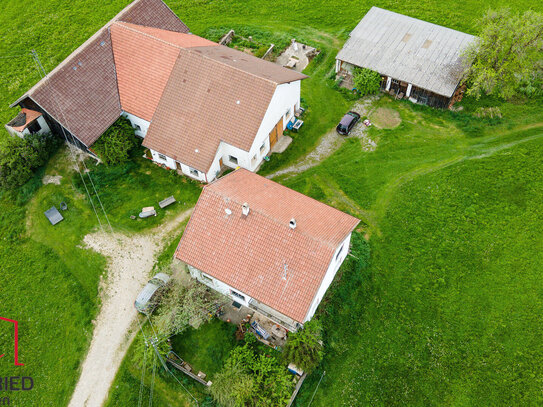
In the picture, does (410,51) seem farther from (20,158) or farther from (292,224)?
(20,158)

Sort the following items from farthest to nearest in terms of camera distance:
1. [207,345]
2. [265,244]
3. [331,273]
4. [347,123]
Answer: [347,123]
[331,273]
[207,345]
[265,244]

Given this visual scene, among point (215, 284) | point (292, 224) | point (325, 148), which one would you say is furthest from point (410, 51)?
point (215, 284)

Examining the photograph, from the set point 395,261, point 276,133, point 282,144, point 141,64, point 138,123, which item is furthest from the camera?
point 282,144

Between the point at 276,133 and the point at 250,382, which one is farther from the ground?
the point at 276,133

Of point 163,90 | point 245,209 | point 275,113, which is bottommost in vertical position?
point 275,113

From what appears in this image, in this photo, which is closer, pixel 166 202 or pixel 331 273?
pixel 331 273

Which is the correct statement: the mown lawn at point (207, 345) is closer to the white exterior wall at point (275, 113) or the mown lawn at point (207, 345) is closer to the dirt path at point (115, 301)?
the dirt path at point (115, 301)

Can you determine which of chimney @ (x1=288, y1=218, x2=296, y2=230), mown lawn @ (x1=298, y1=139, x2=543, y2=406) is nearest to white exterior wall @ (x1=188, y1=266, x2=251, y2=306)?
chimney @ (x1=288, y1=218, x2=296, y2=230)

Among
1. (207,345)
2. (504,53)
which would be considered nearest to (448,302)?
(207,345)
